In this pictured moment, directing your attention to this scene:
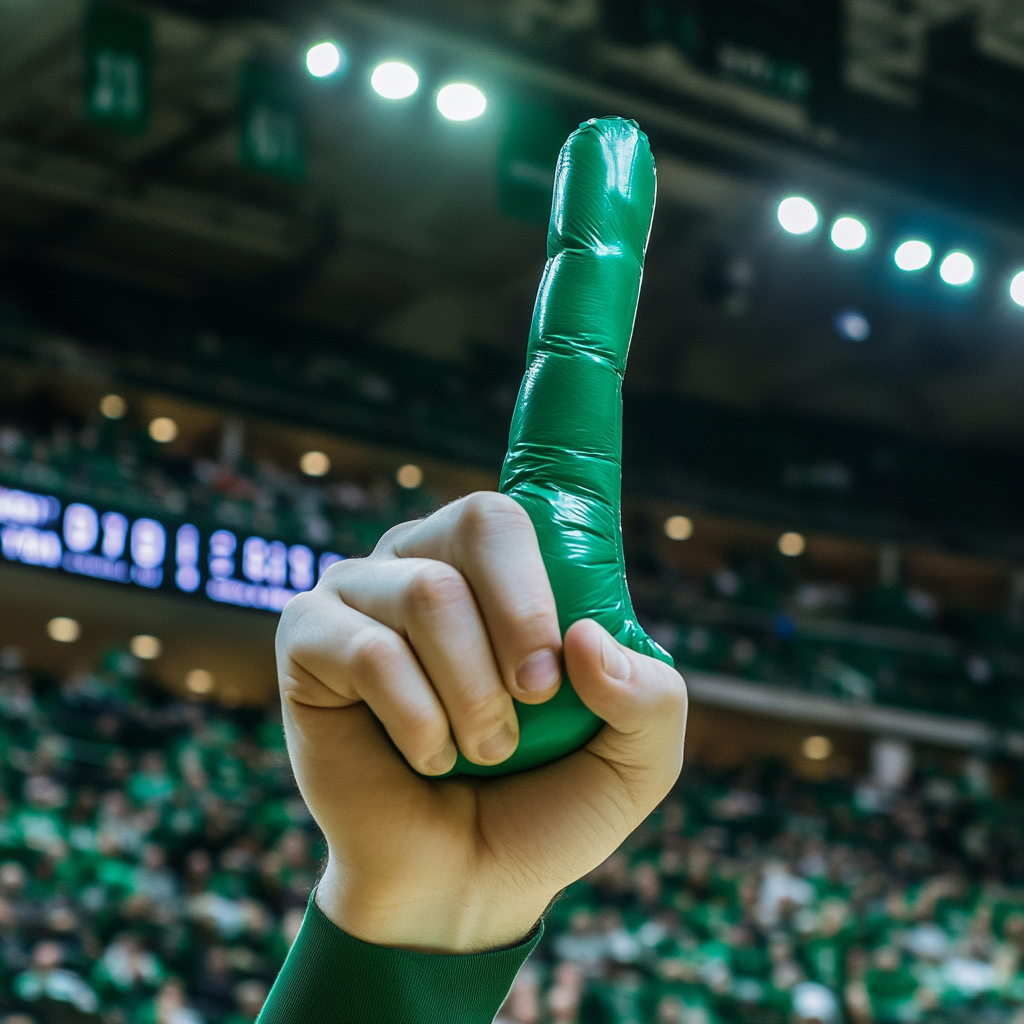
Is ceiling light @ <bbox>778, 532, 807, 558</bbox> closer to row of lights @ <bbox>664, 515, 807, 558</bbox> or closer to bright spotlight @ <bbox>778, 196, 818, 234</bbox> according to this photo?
row of lights @ <bbox>664, 515, 807, 558</bbox>

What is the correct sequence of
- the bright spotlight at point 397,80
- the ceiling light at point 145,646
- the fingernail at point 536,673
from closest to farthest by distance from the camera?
the fingernail at point 536,673 → the bright spotlight at point 397,80 → the ceiling light at point 145,646

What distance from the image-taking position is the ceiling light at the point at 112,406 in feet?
56.1

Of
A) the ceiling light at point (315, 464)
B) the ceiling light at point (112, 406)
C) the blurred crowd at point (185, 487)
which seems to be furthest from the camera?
the ceiling light at point (315, 464)

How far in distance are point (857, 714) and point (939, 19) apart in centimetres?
904

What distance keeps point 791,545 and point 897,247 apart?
1099 cm

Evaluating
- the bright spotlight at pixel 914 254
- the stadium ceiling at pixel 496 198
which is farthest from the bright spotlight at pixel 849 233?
the bright spotlight at pixel 914 254

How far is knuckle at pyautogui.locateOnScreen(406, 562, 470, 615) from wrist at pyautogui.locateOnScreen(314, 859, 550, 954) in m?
0.36

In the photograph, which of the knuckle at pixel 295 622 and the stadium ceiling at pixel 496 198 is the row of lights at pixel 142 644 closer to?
the stadium ceiling at pixel 496 198

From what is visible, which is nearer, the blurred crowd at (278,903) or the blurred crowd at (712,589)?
the blurred crowd at (278,903)

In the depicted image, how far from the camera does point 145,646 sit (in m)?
16.0

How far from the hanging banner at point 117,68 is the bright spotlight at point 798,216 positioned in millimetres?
5140

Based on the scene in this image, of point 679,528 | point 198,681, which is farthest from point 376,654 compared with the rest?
point 679,528

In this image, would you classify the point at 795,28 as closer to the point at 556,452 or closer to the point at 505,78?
the point at 505,78

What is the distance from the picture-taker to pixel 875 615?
19859 mm
